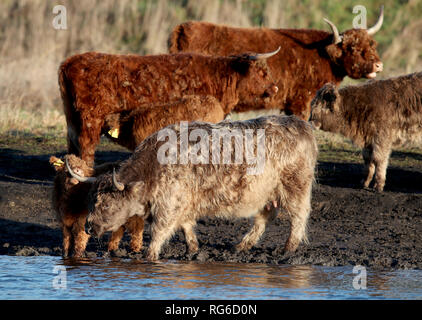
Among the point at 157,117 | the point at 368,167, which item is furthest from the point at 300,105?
the point at 157,117

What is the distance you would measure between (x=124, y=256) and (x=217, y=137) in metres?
1.53

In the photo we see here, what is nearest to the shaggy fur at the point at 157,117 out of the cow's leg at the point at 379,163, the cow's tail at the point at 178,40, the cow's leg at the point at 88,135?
the cow's leg at the point at 88,135

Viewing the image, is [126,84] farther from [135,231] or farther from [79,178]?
[79,178]

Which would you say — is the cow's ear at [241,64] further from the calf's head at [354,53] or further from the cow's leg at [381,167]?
the calf's head at [354,53]

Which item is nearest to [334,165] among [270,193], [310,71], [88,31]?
[310,71]

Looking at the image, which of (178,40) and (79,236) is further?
(178,40)

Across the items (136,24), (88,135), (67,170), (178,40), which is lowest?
(67,170)

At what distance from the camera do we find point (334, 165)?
11.7m

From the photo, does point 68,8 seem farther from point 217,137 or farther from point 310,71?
point 217,137

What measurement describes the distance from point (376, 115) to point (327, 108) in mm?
653

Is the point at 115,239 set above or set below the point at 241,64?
below

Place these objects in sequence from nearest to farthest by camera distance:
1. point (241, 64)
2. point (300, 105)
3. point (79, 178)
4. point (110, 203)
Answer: point (110, 203)
point (79, 178)
point (241, 64)
point (300, 105)

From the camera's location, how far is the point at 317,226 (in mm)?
9453
